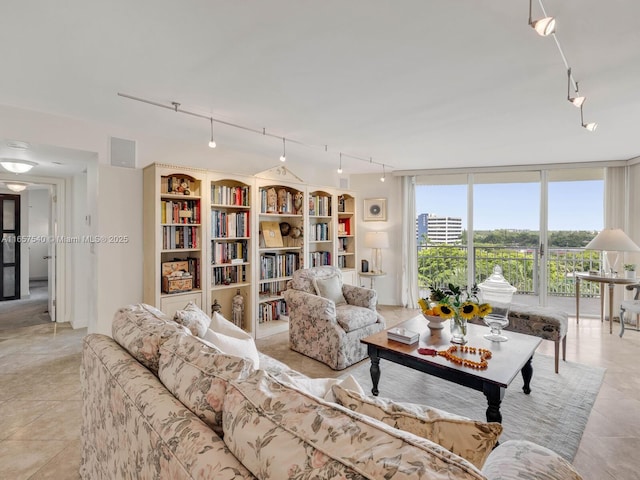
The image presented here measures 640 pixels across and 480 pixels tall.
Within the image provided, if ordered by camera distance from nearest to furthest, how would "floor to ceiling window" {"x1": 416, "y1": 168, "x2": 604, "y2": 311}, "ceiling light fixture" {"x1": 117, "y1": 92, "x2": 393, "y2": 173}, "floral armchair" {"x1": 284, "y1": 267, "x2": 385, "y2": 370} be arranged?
"ceiling light fixture" {"x1": 117, "y1": 92, "x2": 393, "y2": 173} → "floral armchair" {"x1": 284, "y1": 267, "x2": 385, "y2": 370} → "floor to ceiling window" {"x1": 416, "y1": 168, "x2": 604, "y2": 311}

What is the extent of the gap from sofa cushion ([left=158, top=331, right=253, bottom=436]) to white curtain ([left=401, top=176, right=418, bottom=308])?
4.72 m

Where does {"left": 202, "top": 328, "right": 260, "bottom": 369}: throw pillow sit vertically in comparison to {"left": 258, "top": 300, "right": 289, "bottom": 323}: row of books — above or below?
above

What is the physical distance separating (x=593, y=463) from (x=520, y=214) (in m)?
4.02

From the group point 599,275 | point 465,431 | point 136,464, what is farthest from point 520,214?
point 136,464

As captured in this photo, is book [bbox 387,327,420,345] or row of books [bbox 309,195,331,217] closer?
book [bbox 387,327,420,345]

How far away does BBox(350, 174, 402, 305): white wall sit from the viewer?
5.66 metres

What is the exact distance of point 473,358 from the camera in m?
2.15

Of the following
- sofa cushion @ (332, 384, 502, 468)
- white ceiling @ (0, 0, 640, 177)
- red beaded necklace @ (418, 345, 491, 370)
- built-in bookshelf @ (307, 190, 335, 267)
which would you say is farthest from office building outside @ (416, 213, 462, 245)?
sofa cushion @ (332, 384, 502, 468)

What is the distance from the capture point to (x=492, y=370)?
199cm

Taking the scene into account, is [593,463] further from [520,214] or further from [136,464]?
[520,214]

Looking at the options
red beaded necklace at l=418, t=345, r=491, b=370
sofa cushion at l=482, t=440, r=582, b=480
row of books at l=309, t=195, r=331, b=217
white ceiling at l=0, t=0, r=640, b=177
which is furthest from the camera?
row of books at l=309, t=195, r=331, b=217

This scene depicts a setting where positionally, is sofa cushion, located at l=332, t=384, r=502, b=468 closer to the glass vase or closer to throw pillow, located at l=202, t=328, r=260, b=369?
throw pillow, located at l=202, t=328, r=260, b=369

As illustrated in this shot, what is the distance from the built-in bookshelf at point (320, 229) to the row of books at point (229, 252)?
0.98 m

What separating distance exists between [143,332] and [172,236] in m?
2.16
